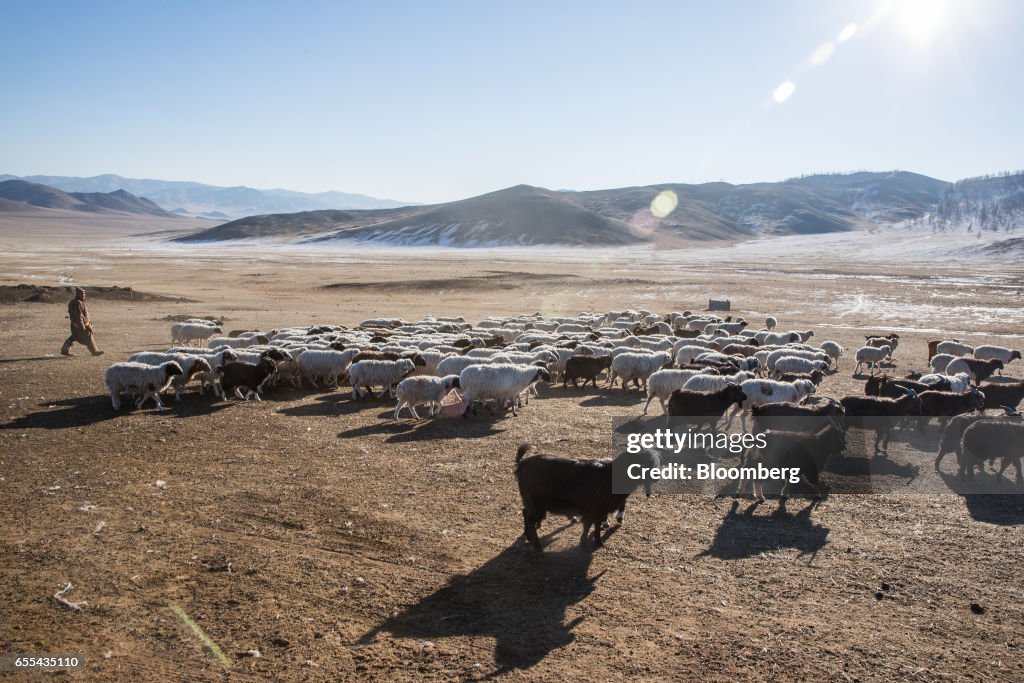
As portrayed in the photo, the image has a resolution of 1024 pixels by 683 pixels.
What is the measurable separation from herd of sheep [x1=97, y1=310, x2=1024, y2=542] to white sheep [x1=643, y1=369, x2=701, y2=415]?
0.02m

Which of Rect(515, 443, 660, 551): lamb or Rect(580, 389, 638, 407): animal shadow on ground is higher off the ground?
Rect(515, 443, 660, 551): lamb

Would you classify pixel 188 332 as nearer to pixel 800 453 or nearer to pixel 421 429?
pixel 421 429

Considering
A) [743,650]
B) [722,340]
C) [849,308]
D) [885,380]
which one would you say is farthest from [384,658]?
[849,308]

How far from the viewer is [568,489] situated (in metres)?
6.82

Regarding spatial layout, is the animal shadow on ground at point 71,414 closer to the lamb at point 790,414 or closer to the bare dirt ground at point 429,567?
the bare dirt ground at point 429,567

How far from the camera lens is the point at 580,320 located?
1123 inches

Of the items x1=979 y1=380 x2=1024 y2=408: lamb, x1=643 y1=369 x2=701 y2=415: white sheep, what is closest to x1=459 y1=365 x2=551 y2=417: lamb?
x1=643 y1=369 x2=701 y2=415: white sheep

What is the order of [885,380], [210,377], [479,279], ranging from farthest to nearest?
[479,279]
[210,377]
[885,380]

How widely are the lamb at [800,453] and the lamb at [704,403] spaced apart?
2.34 meters

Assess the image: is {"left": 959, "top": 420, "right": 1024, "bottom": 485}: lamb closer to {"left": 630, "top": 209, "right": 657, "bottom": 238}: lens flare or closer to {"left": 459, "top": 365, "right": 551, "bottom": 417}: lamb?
{"left": 459, "top": 365, "right": 551, "bottom": 417}: lamb

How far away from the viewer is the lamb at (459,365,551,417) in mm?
13047

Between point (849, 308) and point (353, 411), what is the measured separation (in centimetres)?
3459

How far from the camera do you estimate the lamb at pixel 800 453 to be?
8.64 m

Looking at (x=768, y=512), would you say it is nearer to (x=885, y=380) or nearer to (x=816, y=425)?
(x=816, y=425)
